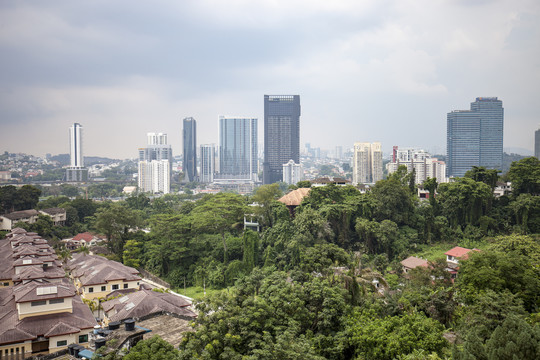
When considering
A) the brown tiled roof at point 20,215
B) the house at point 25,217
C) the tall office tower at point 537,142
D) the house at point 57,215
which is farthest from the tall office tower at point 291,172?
the brown tiled roof at point 20,215

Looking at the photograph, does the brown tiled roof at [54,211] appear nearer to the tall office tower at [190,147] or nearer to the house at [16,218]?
the house at [16,218]

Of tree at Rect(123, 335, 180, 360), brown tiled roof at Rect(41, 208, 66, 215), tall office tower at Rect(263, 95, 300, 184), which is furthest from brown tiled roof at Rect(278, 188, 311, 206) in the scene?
tall office tower at Rect(263, 95, 300, 184)

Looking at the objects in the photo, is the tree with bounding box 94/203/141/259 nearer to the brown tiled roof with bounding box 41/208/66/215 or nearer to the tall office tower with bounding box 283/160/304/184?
the brown tiled roof with bounding box 41/208/66/215

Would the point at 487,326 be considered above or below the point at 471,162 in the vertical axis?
below

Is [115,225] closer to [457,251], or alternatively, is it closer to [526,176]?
[457,251]

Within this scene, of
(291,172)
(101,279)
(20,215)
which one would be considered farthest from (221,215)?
(291,172)

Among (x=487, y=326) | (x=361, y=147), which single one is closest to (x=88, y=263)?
(x=487, y=326)

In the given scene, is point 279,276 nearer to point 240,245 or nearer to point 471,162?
point 240,245
